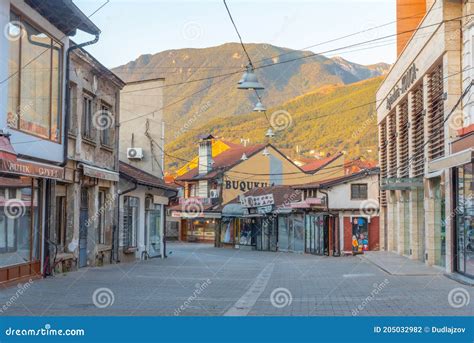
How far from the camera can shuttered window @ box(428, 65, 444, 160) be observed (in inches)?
836

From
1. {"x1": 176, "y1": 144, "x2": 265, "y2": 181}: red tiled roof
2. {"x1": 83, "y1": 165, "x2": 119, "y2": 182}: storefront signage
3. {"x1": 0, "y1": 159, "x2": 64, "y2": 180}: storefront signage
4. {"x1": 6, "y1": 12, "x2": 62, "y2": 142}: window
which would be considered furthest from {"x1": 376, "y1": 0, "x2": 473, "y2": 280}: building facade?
{"x1": 176, "y1": 144, "x2": 265, "y2": 181}: red tiled roof

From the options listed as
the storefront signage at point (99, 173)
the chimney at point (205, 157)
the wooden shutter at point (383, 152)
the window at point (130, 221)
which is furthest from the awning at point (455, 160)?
the chimney at point (205, 157)

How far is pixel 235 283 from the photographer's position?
1922cm

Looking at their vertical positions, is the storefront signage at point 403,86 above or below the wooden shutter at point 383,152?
above

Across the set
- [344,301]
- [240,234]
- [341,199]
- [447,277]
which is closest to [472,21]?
[447,277]

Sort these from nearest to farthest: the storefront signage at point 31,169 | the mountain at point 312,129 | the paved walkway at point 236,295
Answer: the paved walkway at point 236,295 → the storefront signage at point 31,169 → the mountain at point 312,129

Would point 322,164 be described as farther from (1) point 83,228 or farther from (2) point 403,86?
(1) point 83,228

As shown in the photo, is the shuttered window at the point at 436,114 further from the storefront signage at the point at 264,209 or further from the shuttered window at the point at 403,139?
the storefront signage at the point at 264,209

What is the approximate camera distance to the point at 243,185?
66125mm

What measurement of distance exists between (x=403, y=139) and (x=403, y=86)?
2661 millimetres

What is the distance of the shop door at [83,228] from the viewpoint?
23312 mm

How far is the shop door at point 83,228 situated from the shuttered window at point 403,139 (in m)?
12.8

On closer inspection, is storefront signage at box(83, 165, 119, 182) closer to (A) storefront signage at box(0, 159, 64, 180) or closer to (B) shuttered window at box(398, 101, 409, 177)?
(A) storefront signage at box(0, 159, 64, 180)

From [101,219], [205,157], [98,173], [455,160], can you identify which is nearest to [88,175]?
[98,173]
